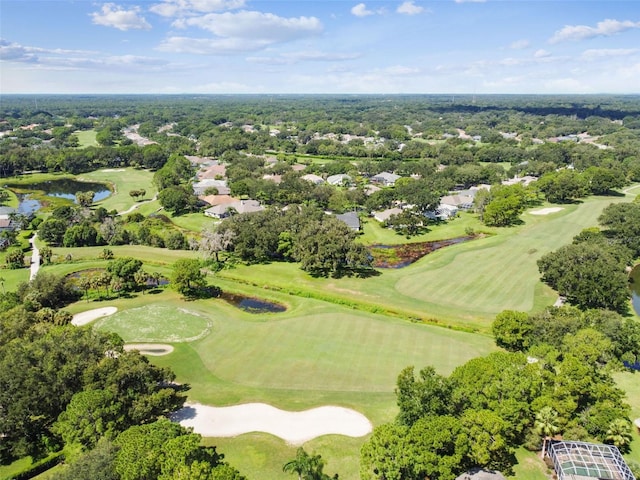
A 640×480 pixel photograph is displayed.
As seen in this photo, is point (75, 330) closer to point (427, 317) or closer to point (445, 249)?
point (427, 317)

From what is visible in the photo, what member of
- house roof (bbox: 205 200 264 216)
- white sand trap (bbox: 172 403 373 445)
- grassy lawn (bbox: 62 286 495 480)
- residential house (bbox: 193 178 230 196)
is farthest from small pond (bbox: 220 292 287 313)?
residential house (bbox: 193 178 230 196)

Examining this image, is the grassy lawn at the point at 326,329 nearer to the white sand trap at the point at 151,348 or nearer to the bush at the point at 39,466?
the white sand trap at the point at 151,348

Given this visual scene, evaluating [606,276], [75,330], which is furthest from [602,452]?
[75,330]

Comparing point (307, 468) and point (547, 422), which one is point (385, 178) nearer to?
point (547, 422)

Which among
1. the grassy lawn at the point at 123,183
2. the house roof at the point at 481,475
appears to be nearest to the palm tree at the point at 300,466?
the house roof at the point at 481,475

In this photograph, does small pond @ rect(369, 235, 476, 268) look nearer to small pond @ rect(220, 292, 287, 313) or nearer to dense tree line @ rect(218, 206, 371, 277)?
dense tree line @ rect(218, 206, 371, 277)
